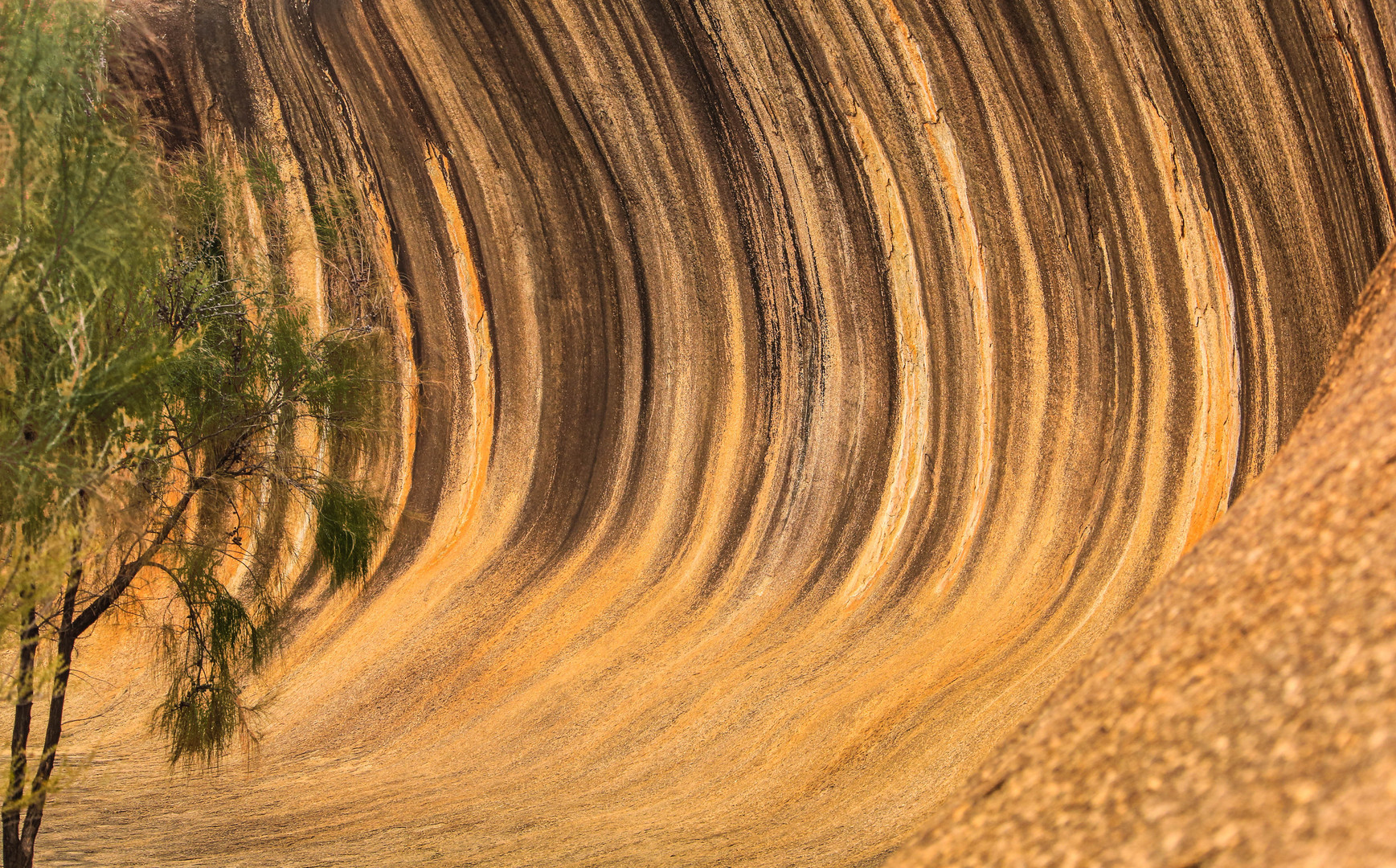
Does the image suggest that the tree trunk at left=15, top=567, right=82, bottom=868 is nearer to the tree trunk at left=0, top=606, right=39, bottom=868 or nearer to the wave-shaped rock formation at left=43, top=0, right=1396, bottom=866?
the tree trunk at left=0, top=606, right=39, bottom=868

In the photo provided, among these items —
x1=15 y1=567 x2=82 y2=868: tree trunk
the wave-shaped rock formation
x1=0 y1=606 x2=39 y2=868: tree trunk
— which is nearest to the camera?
x1=0 y1=606 x2=39 y2=868: tree trunk

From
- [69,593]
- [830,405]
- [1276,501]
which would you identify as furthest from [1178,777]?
[830,405]

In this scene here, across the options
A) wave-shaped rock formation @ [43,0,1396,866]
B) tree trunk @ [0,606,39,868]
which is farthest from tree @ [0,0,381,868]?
wave-shaped rock formation @ [43,0,1396,866]

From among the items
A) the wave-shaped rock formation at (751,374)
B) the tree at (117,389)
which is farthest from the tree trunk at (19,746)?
the wave-shaped rock formation at (751,374)

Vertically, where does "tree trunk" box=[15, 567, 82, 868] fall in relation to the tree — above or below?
below

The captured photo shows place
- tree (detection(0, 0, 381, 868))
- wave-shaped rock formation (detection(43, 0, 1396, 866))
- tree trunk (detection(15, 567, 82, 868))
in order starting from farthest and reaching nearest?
wave-shaped rock formation (detection(43, 0, 1396, 866))
tree trunk (detection(15, 567, 82, 868))
tree (detection(0, 0, 381, 868))

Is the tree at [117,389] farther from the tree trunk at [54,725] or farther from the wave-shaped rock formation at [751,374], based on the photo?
the wave-shaped rock formation at [751,374]

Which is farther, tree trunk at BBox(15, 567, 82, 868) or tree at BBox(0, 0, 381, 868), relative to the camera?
tree trunk at BBox(15, 567, 82, 868)
